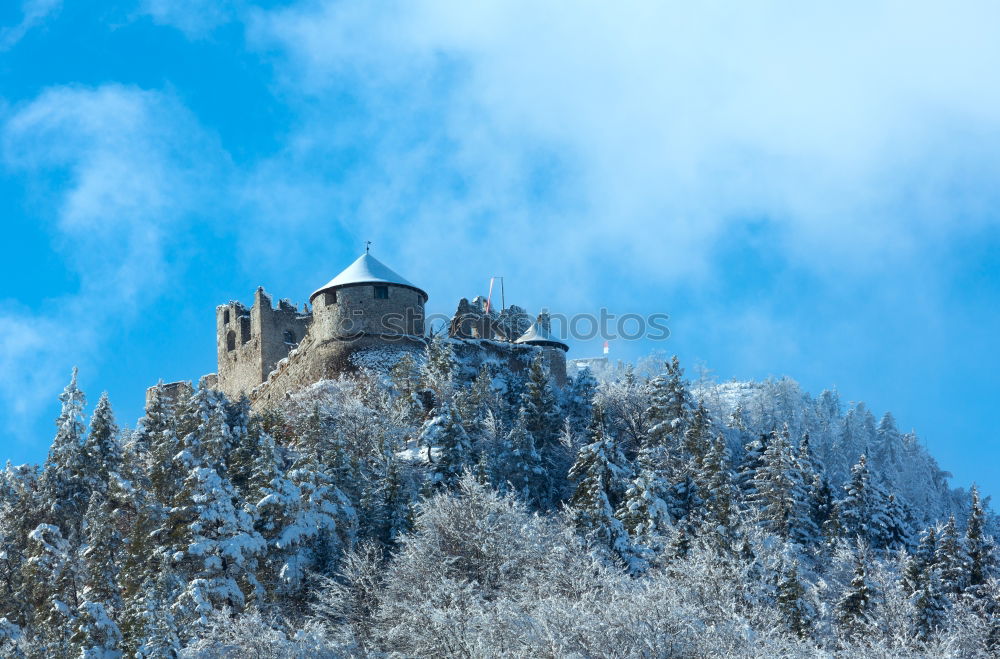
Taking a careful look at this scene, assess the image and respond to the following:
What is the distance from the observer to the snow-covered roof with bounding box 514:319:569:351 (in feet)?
209

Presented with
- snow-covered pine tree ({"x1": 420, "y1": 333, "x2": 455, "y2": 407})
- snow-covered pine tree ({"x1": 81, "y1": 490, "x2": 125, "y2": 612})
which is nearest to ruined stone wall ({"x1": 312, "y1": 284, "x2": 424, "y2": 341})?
snow-covered pine tree ({"x1": 420, "y1": 333, "x2": 455, "y2": 407})

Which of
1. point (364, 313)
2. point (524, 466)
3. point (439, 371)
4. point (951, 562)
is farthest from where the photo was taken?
point (364, 313)

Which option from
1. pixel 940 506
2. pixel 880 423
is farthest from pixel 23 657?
pixel 880 423

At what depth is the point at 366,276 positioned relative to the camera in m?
56.8

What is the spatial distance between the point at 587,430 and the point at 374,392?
35.0ft

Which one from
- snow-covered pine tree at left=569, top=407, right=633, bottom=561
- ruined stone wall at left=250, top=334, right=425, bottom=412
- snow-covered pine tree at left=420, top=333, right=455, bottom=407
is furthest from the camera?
ruined stone wall at left=250, top=334, right=425, bottom=412

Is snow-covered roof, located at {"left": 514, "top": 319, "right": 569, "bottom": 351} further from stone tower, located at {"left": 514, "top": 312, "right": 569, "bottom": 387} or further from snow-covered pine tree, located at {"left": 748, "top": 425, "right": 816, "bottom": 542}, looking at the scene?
snow-covered pine tree, located at {"left": 748, "top": 425, "right": 816, "bottom": 542}

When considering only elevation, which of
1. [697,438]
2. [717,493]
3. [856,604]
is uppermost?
[697,438]

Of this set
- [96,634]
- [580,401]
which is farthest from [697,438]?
[96,634]

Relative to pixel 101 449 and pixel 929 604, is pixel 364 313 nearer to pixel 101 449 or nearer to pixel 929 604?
pixel 101 449

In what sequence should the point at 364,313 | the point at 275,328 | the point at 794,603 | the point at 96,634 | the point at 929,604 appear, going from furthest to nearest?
the point at 275,328 → the point at 364,313 → the point at 929,604 → the point at 794,603 → the point at 96,634

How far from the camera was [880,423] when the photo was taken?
14475 cm

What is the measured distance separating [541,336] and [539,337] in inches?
8.2

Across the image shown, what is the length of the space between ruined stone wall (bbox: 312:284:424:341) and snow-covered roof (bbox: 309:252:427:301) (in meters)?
0.27
